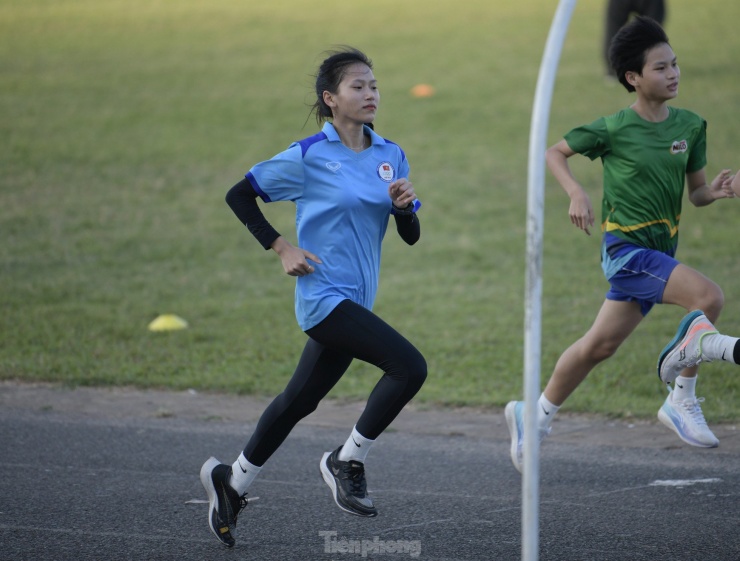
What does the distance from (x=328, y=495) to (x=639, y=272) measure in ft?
6.44

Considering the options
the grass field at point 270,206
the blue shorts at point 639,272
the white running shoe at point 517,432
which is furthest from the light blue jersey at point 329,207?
the grass field at point 270,206

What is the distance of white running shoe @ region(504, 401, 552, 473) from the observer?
210 inches

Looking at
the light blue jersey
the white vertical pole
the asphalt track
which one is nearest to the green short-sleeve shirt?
the light blue jersey

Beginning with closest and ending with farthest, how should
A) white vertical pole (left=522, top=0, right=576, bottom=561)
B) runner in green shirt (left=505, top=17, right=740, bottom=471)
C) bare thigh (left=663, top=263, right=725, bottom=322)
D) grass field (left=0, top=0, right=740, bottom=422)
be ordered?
1. white vertical pole (left=522, top=0, right=576, bottom=561)
2. bare thigh (left=663, top=263, right=725, bottom=322)
3. runner in green shirt (left=505, top=17, right=740, bottom=471)
4. grass field (left=0, top=0, right=740, bottom=422)

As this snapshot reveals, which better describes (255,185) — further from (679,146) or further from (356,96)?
(679,146)

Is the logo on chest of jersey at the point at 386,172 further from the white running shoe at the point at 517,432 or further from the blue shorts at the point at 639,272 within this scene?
the white running shoe at the point at 517,432

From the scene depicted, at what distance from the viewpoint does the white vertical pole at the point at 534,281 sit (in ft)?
10.8

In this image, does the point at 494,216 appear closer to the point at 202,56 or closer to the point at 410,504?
the point at 410,504

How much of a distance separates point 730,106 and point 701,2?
32.4ft

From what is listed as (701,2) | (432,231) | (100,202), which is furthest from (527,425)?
(701,2)

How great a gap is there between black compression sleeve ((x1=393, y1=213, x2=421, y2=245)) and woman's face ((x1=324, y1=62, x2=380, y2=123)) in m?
0.47

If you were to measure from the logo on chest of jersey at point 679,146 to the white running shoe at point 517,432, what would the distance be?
1568mm

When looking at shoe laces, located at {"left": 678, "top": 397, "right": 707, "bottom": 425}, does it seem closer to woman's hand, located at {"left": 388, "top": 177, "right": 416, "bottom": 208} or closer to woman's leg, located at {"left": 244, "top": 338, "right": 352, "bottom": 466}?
woman's leg, located at {"left": 244, "top": 338, "right": 352, "bottom": 466}

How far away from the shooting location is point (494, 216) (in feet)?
43.2
